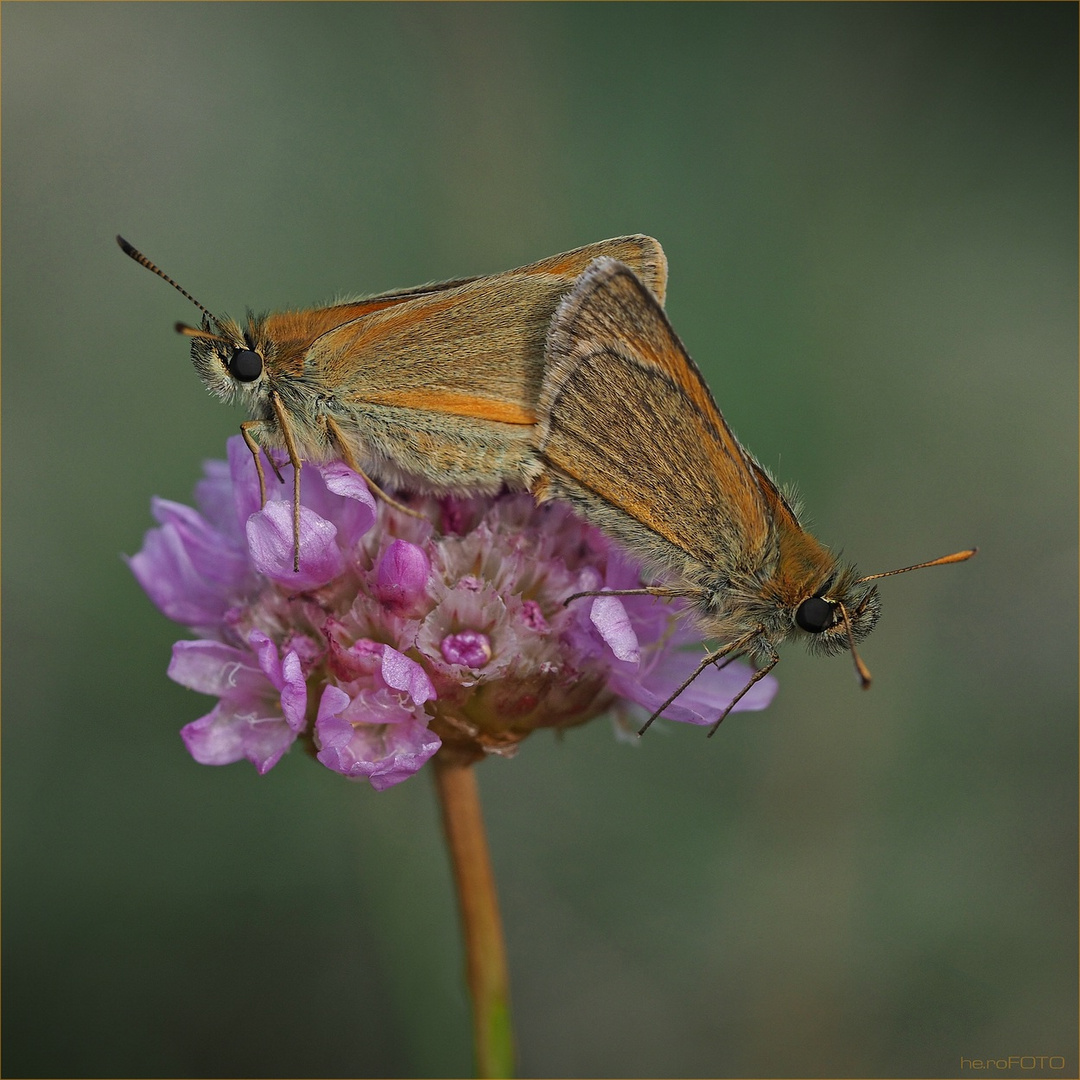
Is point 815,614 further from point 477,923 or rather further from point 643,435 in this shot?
point 477,923

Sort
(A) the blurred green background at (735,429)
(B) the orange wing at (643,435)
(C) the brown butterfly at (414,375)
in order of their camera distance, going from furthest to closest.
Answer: (A) the blurred green background at (735,429), (C) the brown butterfly at (414,375), (B) the orange wing at (643,435)

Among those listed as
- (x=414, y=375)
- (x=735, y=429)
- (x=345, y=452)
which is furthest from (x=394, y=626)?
(x=735, y=429)

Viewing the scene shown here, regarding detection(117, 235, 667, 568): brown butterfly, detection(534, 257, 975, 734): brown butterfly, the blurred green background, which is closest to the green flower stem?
detection(534, 257, 975, 734): brown butterfly

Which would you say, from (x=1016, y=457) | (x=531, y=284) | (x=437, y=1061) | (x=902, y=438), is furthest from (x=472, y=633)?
(x=1016, y=457)

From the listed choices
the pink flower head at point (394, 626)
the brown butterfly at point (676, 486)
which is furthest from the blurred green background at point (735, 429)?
the brown butterfly at point (676, 486)

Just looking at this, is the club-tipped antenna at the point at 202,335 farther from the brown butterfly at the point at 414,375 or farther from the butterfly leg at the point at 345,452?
the butterfly leg at the point at 345,452

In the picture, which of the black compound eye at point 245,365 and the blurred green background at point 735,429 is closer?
the black compound eye at point 245,365

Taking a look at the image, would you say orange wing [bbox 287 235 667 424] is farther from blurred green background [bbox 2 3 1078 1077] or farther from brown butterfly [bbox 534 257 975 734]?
blurred green background [bbox 2 3 1078 1077]
